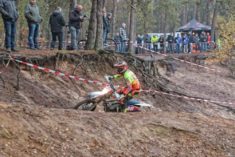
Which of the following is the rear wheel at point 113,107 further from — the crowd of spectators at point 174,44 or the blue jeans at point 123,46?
the crowd of spectators at point 174,44

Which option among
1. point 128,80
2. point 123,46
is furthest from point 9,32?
point 123,46

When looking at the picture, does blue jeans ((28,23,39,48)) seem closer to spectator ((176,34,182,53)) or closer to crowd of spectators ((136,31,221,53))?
crowd of spectators ((136,31,221,53))

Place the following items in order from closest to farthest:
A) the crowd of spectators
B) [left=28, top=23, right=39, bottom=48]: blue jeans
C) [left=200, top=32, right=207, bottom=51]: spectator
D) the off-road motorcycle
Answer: the off-road motorcycle → [left=28, top=23, right=39, bottom=48]: blue jeans → the crowd of spectators → [left=200, top=32, right=207, bottom=51]: spectator

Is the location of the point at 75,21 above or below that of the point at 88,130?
above

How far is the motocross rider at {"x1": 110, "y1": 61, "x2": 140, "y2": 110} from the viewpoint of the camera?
42.6 ft

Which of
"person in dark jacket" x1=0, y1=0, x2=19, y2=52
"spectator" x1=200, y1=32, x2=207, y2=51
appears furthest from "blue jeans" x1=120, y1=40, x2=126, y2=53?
"spectator" x1=200, y1=32, x2=207, y2=51

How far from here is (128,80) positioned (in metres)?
13.1

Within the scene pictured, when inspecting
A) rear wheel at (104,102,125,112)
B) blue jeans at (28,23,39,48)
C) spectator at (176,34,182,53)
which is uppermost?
blue jeans at (28,23,39,48)

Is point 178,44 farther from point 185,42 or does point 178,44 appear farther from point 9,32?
point 9,32

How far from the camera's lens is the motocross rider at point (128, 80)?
13.0 metres

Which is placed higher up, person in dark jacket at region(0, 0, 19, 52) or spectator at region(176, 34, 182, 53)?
person in dark jacket at region(0, 0, 19, 52)

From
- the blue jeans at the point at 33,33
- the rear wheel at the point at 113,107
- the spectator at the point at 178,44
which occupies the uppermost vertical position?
the blue jeans at the point at 33,33

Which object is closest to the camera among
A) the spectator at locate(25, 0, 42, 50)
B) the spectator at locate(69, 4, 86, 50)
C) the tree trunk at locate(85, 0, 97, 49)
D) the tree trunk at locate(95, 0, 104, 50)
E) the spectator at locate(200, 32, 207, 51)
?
the spectator at locate(25, 0, 42, 50)

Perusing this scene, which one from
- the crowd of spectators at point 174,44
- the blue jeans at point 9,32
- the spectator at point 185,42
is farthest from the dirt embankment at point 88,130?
the spectator at point 185,42
